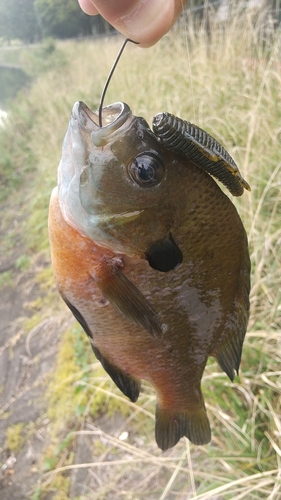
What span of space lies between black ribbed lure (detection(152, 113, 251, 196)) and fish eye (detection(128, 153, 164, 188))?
0.09 metres

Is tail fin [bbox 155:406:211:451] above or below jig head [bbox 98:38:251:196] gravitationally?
below

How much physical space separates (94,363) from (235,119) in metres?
1.98

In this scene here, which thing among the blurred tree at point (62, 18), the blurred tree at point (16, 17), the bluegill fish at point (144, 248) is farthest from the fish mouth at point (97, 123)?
the blurred tree at point (62, 18)

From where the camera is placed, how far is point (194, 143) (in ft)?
2.06

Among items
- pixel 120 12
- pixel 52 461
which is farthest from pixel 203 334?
pixel 52 461

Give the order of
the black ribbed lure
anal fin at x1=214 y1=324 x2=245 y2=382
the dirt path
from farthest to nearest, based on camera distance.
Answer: the dirt path → anal fin at x1=214 y1=324 x2=245 y2=382 → the black ribbed lure

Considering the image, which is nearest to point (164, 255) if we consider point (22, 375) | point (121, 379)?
point (121, 379)

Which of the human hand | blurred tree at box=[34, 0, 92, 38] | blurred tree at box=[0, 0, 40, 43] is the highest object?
blurred tree at box=[34, 0, 92, 38]

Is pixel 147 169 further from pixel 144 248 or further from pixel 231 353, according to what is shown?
pixel 231 353

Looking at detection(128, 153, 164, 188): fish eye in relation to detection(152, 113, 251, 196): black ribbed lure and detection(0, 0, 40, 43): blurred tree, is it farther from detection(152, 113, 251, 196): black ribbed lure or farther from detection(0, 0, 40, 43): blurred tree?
detection(0, 0, 40, 43): blurred tree

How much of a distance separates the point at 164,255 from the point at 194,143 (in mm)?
247

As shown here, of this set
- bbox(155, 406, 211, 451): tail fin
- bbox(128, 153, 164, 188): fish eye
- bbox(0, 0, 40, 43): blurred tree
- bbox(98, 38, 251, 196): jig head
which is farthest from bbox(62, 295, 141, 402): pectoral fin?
bbox(0, 0, 40, 43): blurred tree

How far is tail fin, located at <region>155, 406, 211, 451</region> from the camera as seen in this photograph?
1.05 m

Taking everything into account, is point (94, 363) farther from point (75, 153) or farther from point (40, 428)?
point (75, 153)
